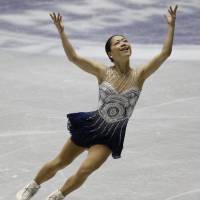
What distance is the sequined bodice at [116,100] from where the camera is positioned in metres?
6.96

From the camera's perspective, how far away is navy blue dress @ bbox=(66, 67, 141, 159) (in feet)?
22.9

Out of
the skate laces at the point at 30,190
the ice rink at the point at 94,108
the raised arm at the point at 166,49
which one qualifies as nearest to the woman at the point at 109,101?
the raised arm at the point at 166,49

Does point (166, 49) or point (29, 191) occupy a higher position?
point (166, 49)

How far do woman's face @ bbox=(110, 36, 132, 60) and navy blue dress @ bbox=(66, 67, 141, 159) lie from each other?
17 cm

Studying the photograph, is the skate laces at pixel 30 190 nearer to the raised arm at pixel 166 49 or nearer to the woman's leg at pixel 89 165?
the woman's leg at pixel 89 165

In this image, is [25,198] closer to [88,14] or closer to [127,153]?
[127,153]

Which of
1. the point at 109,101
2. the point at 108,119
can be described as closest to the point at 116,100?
the point at 109,101

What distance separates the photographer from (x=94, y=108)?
35.8 feet

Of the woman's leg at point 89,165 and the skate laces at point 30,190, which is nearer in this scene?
the woman's leg at point 89,165

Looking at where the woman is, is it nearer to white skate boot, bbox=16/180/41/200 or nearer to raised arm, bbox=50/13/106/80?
raised arm, bbox=50/13/106/80

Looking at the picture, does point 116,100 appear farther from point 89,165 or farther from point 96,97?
point 96,97

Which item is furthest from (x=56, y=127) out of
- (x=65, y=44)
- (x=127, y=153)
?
(x=65, y=44)

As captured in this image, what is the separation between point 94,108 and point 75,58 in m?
4.03

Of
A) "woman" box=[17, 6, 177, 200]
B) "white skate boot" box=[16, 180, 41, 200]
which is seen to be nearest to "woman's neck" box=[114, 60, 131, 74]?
"woman" box=[17, 6, 177, 200]
